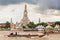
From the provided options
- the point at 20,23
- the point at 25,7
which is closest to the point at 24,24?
the point at 20,23

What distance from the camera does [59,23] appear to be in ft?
208

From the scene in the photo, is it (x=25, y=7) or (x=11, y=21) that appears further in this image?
(x=25, y=7)

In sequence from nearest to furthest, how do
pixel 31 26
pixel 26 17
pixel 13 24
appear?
1. pixel 31 26
2. pixel 13 24
3. pixel 26 17

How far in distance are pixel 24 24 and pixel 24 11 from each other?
4964 millimetres

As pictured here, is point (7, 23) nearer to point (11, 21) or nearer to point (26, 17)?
point (11, 21)

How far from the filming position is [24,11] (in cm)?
6894

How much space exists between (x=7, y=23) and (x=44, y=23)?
32.2ft

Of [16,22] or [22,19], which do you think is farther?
[22,19]

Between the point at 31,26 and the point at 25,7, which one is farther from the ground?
the point at 25,7

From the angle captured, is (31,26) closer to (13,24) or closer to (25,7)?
(13,24)

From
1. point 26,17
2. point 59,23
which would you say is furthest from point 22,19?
point 59,23

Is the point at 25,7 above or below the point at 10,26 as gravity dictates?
above

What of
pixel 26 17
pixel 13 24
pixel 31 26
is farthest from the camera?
pixel 26 17

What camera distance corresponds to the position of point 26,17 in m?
67.2
